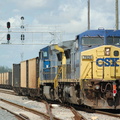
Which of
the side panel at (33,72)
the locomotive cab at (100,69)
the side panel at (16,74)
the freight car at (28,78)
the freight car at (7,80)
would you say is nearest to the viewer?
the locomotive cab at (100,69)

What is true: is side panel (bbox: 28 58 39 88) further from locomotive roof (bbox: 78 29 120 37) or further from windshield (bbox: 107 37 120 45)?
windshield (bbox: 107 37 120 45)

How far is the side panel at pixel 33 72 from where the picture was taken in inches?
923

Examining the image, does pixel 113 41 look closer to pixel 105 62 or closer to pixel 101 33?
pixel 101 33

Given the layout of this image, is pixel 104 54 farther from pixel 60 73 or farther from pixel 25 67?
pixel 25 67

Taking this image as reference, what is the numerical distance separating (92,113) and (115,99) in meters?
1.14

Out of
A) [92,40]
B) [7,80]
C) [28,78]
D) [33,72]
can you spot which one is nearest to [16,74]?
[28,78]

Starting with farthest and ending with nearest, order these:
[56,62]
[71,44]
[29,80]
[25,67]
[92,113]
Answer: [25,67] < [29,80] < [56,62] < [71,44] < [92,113]

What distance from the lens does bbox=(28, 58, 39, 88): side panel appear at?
23434 mm

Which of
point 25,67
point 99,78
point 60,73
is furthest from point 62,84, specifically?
point 25,67

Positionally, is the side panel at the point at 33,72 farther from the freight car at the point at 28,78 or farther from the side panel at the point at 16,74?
the side panel at the point at 16,74

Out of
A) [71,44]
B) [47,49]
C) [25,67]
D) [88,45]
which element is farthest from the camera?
[25,67]

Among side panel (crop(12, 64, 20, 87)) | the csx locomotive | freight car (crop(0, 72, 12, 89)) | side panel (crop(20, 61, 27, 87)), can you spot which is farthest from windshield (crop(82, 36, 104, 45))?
freight car (crop(0, 72, 12, 89))

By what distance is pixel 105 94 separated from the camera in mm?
Answer: 14188

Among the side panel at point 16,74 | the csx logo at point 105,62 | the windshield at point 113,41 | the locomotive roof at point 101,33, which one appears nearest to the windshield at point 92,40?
the locomotive roof at point 101,33
